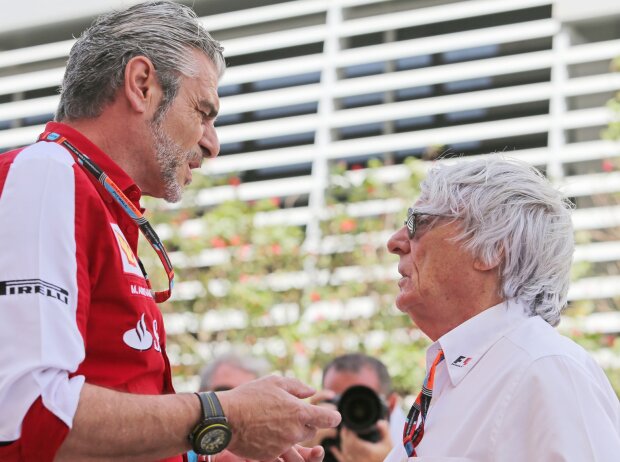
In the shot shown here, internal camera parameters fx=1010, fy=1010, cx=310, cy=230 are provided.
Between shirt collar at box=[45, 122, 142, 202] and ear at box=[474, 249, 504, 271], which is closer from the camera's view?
shirt collar at box=[45, 122, 142, 202]

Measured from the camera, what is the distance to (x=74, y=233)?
2.39m

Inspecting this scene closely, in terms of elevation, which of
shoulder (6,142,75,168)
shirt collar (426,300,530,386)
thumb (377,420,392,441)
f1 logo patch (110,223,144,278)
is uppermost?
shoulder (6,142,75,168)

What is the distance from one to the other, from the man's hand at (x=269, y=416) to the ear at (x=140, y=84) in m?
0.87

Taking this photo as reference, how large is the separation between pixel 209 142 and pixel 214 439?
1.07 m

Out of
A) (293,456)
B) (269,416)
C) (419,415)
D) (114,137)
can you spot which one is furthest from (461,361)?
(114,137)

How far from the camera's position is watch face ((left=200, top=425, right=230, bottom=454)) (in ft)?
7.87

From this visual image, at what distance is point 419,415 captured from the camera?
323cm

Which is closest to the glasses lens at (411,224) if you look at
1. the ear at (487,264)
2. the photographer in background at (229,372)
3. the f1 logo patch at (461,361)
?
the ear at (487,264)

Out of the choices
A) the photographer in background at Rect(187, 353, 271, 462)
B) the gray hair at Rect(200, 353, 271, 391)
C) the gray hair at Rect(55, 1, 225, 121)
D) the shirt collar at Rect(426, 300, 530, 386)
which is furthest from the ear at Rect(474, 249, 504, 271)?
the gray hair at Rect(200, 353, 271, 391)

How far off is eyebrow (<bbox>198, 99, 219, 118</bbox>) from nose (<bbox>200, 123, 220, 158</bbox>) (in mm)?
44

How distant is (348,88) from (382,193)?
8.73 ft

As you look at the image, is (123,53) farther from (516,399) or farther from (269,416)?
(516,399)

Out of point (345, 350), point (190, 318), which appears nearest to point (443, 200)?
point (345, 350)

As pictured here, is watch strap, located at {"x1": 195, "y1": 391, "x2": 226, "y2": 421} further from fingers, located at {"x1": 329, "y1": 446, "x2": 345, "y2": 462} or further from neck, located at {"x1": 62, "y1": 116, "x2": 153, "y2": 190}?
fingers, located at {"x1": 329, "y1": 446, "x2": 345, "y2": 462}
